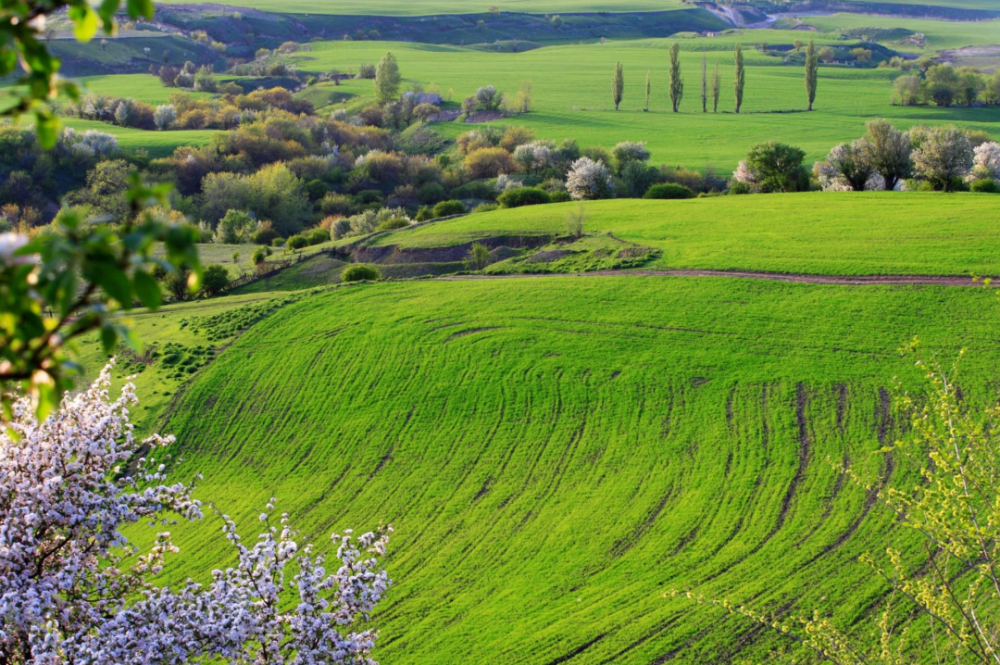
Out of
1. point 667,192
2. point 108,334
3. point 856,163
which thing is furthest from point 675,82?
point 108,334

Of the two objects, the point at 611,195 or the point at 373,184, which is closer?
the point at 611,195

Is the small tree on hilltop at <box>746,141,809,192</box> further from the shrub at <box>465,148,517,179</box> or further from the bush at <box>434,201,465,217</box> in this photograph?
the shrub at <box>465,148,517,179</box>

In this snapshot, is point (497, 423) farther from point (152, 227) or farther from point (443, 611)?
point (152, 227)

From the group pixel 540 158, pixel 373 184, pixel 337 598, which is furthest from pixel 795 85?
pixel 337 598

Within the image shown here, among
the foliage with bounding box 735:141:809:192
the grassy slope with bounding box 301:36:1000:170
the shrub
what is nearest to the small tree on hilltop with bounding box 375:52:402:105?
the grassy slope with bounding box 301:36:1000:170

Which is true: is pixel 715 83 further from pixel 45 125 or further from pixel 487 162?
pixel 45 125

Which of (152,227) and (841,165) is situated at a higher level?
(152,227)
